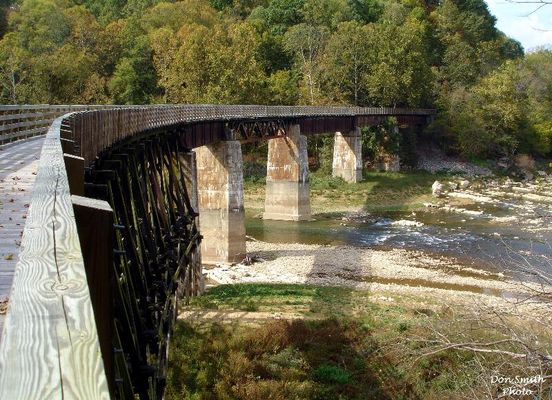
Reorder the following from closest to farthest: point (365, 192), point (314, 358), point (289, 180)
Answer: point (314, 358) < point (289, 180) < point (365, 192)

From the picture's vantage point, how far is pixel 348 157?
59.1 m

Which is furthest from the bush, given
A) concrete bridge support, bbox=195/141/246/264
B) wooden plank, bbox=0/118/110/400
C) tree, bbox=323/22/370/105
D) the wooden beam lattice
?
tree, bbox=323/22/370/105

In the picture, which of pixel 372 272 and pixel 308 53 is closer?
pixel 372 272

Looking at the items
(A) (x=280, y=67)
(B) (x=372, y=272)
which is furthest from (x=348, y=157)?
(B) (x=372, y=272)

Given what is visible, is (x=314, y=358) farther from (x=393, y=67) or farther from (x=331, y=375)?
(x=393, y=67)

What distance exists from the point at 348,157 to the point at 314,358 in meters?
43.9

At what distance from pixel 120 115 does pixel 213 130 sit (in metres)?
18.8

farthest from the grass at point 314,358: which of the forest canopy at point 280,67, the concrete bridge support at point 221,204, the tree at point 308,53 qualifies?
the tree at point 308,53

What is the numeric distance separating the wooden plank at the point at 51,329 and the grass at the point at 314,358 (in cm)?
1060

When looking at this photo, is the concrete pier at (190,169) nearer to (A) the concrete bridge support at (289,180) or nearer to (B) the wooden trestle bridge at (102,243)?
(B) the wooden trestle bridge at (102,243)

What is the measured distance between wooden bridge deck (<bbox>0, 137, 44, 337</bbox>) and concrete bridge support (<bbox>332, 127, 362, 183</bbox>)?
43.6 metres

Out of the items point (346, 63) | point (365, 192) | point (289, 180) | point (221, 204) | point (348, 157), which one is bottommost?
point (365, 192)

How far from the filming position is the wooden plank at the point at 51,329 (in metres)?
1.86

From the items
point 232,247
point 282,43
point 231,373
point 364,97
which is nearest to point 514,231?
point 232,247
